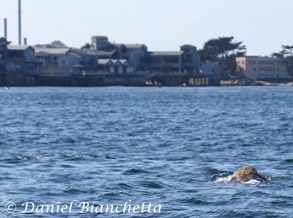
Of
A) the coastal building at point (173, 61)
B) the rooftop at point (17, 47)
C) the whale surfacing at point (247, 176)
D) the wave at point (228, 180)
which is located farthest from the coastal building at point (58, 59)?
the whale surfacing at point (247, 176)

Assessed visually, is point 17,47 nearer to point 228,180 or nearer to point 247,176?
point 228,180

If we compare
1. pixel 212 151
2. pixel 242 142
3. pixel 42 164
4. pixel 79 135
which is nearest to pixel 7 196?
pixel 42 164

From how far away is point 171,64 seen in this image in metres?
193

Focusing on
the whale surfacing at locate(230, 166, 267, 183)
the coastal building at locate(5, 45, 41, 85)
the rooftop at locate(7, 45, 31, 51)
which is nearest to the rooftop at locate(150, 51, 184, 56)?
the coastal building at locate(5, 45, 41, 85)

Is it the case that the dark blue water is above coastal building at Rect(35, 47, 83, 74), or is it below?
below

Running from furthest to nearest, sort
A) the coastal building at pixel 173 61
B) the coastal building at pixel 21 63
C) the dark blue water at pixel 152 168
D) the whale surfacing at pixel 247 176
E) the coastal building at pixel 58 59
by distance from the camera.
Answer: the coastal building at pixel 173 61 < the coastal building at pixel 58 59 < the coastal building at pixel 21 63 < the whale surfacing at pixel 247 176 < the dark blue water at pixel 152 168

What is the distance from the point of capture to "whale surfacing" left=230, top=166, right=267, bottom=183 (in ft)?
81.2

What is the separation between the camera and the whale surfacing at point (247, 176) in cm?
2475

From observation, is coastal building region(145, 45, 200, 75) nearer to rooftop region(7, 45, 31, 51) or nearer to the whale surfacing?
rooftop region(7, 45, 31, 51)

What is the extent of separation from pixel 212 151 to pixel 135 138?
8.84 metres

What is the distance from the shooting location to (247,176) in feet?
81.6

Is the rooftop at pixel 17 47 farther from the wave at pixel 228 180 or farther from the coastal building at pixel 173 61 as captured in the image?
the wave at pixel 228 180

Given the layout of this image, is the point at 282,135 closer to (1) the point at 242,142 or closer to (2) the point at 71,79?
(1) the point at 242,142

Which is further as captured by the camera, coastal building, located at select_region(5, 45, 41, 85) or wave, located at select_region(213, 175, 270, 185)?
coastal building, located at select_region(5, 45, 41, 85)
